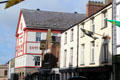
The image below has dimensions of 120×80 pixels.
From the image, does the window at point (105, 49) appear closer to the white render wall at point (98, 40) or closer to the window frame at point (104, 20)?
the white render wall at point (98, 40)

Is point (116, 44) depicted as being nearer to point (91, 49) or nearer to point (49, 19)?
point (91, 49)

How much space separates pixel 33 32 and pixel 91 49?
27078 mm

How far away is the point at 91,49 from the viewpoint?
2723cm

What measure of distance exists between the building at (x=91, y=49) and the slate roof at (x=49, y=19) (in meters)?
18.3

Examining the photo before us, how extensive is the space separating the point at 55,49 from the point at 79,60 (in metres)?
11.5

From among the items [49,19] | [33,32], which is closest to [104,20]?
[33,32]

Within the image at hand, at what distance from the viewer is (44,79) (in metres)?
44.5

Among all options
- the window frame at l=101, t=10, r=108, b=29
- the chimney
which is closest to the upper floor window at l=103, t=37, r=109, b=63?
the window frame at l=101, t=10, r=108, b=29

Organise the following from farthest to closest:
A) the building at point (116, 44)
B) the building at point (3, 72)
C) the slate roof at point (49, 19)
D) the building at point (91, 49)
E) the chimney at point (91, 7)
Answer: the building at point (3, 72) < the slate roof at point (49, 19) < the chimney at point (91, 7) < the building at point (91, 49) < the building at point (116, 44)

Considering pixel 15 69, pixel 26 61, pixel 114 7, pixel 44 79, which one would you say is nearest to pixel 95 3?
pixel 114 7

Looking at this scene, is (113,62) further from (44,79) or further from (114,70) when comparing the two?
(44,79)

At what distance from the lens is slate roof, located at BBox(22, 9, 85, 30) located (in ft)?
176

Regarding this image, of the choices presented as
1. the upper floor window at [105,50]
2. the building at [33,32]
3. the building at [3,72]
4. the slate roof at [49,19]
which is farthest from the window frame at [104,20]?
the building at [3,72]

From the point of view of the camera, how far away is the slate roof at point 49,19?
5378 centimetres
